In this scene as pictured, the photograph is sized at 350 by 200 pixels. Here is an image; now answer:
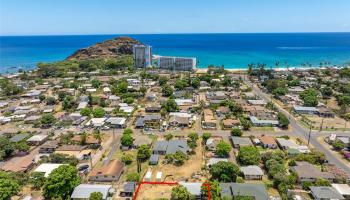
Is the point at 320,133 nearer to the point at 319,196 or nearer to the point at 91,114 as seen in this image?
the point at 319,196

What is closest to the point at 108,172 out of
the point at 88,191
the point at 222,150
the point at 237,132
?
the point at 88,191

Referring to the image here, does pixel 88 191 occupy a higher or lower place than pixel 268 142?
lower

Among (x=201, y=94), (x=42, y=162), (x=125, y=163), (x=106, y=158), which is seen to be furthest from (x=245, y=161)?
(x=201, y=94)

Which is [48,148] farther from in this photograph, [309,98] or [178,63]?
[178,63]

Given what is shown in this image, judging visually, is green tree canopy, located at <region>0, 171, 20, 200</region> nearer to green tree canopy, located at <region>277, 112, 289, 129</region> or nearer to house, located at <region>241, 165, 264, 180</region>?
house, located at <region>241, 165, 264, 180</region>

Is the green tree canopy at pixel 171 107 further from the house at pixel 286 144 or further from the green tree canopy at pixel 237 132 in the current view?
the house at pixel 286 144

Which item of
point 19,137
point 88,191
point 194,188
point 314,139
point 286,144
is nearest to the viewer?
point 88,191
